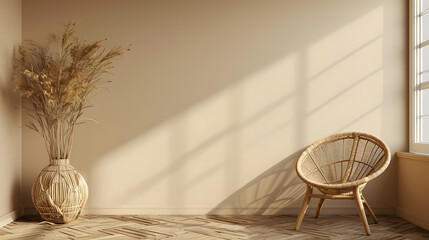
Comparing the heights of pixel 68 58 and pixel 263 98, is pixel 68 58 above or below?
above

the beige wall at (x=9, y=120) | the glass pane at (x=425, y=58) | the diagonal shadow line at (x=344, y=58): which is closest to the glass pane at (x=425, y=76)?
the glass pane at (x=425, y=58)

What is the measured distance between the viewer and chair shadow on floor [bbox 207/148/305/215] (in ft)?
12.9

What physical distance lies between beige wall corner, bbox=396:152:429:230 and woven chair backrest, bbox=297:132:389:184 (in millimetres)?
227

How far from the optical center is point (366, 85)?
394 centimetres

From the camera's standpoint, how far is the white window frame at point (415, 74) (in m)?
3.78

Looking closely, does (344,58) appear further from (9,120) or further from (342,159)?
(9,120)

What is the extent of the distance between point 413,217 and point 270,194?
109 cm

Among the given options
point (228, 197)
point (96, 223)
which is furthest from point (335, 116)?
point (96, 223)

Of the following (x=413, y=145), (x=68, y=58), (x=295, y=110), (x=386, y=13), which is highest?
(x=386, y=13)

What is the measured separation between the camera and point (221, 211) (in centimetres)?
391

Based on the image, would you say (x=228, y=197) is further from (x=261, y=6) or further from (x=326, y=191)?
(x=261, y=6)

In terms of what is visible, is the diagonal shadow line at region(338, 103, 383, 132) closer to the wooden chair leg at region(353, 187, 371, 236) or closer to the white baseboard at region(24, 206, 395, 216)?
the white baseboard at region(24, 206, 395, 216)

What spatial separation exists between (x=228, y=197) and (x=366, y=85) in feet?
4.77

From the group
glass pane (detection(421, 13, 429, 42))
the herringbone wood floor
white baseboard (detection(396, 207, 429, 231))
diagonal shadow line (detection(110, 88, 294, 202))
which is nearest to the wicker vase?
the herringbone wood floor
